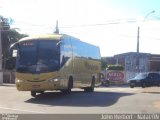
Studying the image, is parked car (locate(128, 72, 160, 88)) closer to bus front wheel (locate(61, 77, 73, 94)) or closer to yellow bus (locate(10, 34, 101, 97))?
bus front wheel (locate(61, 77, 73, 94))

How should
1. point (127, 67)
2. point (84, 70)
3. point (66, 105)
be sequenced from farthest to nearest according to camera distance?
1. point (127, 67)
2. point (84, 70)
3. point (66, 105)

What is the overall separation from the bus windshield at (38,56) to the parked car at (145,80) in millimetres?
21945

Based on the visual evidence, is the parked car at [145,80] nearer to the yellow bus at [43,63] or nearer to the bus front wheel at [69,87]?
the bus front wheel at [69,87]

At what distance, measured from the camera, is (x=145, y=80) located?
45.6 meters

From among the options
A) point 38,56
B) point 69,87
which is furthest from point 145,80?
point 38,56

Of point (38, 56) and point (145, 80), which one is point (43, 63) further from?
point (145, 80)

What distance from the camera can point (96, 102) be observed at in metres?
21.8

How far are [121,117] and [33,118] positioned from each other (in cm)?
283

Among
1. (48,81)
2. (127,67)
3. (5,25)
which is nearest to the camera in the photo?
(48,81)

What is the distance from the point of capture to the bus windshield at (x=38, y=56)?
23953mm

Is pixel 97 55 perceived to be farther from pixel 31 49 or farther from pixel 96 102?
pixel 96 102

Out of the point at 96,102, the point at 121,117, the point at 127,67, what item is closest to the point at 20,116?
the point at 121,117

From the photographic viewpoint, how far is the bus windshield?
78.6 feet

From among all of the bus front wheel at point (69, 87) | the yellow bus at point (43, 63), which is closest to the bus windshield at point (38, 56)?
the yellow bus at point (43, 63)
